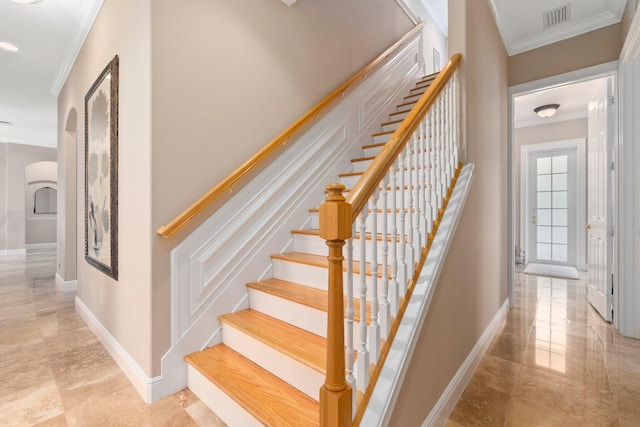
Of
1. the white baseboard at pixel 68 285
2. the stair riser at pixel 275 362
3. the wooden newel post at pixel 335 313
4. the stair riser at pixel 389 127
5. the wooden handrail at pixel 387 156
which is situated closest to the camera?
the wooden newel post at pixel 335 313

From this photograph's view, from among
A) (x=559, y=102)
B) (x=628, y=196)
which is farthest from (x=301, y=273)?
(x=559, y=102)

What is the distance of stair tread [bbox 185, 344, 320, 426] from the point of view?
131 cm

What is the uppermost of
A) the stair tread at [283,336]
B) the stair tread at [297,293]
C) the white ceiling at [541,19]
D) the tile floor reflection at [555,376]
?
the white ceiling at [541,19]

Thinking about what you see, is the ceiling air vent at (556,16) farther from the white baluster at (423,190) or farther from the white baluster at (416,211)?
the white baluster at (416,211)

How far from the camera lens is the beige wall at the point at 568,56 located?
290 centimetres

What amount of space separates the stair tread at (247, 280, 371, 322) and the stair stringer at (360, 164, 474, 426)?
216mm

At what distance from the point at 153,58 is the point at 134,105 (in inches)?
13.6

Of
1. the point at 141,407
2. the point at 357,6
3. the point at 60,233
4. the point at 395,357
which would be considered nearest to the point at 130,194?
the point at 141,407

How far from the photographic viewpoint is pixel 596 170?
11.3 ft

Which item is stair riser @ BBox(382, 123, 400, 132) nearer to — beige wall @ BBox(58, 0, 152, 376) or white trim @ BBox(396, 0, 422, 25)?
white trim @ BBox(396, 0, 422, 25)

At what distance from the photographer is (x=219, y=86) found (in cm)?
208

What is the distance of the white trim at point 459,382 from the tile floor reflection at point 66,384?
114cm

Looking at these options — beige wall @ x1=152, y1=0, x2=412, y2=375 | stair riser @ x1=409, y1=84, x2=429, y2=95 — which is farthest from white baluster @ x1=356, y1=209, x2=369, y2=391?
stair riser @ x1=409, y1=84, x2=429, y2=95

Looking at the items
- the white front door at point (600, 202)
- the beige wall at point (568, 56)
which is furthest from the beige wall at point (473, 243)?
the white front door at point (600, 202)
